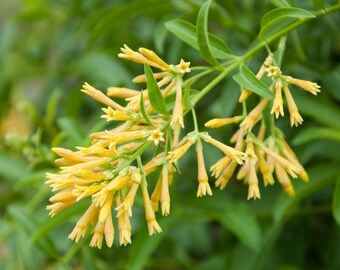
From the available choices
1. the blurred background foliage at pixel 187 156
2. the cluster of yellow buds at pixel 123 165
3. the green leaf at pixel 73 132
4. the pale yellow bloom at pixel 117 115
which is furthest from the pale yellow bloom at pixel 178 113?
the green leaf at pixel 73 132

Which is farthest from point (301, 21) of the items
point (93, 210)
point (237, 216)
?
point (237, 216)

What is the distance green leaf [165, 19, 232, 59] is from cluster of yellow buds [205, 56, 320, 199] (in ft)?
0.46

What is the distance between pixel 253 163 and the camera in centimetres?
137

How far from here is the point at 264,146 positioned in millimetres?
1407

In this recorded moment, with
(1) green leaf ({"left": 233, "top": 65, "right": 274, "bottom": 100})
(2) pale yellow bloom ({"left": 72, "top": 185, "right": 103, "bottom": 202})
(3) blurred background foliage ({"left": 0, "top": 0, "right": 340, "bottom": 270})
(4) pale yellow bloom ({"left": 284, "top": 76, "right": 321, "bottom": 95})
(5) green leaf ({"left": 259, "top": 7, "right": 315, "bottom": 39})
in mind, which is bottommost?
(3) blurred background foliage ({"left": 0, "top": 0, "right": 340, "bottom": 270})

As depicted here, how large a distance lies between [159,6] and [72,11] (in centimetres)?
86

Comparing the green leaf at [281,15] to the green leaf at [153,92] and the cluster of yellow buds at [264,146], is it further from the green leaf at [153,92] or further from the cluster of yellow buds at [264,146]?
the green leaf at [153,92]

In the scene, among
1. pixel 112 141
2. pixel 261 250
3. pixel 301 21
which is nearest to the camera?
pixel 112 141

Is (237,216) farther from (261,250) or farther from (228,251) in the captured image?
(228,251)

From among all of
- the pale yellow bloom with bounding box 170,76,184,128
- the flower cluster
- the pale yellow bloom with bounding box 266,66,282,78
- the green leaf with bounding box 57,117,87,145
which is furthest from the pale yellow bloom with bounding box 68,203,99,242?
the green leaf with bounding box 57,117,87,145

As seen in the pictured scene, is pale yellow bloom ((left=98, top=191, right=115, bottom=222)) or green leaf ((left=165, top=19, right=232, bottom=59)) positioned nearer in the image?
pale yellow bloom ((left=98, top=191, right=115, bottom=222))

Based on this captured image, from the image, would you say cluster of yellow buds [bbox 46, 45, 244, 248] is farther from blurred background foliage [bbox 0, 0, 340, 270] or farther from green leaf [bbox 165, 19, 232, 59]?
blurred background foliage [bbox 0, 0, 340, 270]

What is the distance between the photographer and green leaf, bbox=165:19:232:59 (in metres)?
1.51

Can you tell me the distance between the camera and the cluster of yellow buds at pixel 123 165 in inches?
47.8
